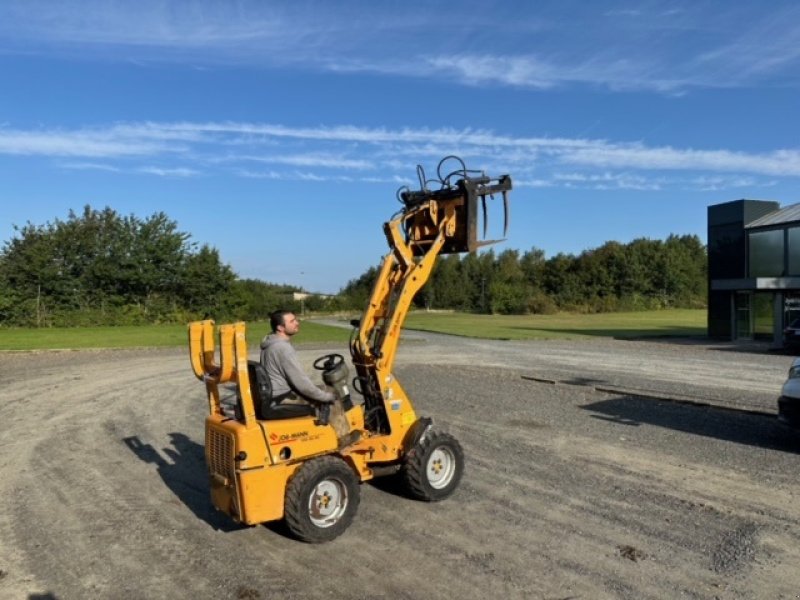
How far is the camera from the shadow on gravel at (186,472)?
6.27 meters

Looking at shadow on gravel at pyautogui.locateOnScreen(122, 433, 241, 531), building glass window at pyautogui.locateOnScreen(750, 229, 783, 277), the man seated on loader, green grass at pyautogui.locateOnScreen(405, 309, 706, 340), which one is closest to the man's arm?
the man seated on loader

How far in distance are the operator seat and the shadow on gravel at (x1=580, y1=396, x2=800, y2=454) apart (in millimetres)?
6660

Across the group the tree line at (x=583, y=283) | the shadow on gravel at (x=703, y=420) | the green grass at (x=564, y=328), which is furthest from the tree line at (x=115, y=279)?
the tree line at (x=583, y=283)

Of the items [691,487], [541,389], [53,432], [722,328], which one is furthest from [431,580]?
[722,328]

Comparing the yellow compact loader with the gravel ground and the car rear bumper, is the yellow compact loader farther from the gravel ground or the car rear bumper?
the car rear bumper

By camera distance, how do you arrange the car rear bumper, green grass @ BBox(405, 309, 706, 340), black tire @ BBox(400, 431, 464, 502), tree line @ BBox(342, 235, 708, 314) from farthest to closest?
tree line @ BBox(342, 235, 708, 314)
green grass @ BBox(405, 309, 706, 340)
the car rear bumper
black tire @ BBox(400, 431, 464, 502)

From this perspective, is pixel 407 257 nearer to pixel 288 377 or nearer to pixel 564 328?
pixel 288 377

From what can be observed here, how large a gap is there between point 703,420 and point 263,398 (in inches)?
317

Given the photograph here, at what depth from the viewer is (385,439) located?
612cm

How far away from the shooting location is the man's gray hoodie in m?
5.59

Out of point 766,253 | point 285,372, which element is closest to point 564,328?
point 766,253

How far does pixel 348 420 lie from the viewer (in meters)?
5.96

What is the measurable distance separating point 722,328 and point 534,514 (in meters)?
30.2

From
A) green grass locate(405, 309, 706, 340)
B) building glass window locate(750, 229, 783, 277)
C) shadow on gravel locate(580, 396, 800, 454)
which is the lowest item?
shadow on gravel locate(580, 396, 800, 454)
